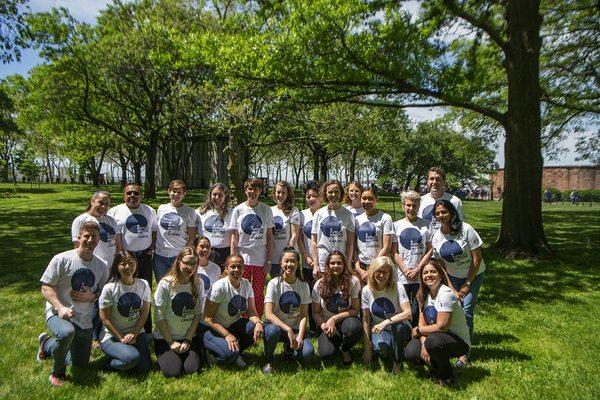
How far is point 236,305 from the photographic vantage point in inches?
194

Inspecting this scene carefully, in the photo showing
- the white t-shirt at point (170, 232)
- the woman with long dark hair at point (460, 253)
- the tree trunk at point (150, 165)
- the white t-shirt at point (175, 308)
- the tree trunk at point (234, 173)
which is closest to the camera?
the white t-shirt at point (175, 308)

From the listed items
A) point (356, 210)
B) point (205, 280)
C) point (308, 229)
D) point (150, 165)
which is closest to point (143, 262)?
point (205, 280)

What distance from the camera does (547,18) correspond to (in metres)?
13.9

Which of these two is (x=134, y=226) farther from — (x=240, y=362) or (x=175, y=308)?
(x=240, y=362)

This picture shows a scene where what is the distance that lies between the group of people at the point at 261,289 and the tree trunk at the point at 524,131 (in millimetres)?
5618

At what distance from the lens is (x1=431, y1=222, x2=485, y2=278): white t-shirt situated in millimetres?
4809

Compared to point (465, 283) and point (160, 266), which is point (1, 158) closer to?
point (160, 266)

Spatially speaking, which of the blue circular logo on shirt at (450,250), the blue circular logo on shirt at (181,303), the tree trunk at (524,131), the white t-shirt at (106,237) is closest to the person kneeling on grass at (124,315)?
the blue circular logo on shirt at (181,303)

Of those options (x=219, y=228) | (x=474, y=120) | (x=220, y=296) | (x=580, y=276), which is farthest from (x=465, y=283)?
(x=474, y=120)

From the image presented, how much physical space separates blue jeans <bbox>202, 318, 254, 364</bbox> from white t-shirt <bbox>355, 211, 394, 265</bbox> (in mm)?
1678

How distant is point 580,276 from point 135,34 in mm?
19771

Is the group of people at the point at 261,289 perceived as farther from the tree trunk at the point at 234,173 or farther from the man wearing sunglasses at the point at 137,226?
the tree trunk at the point at 234,173

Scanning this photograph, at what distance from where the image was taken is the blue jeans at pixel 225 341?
15.2ft

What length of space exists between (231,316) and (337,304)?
124cm
